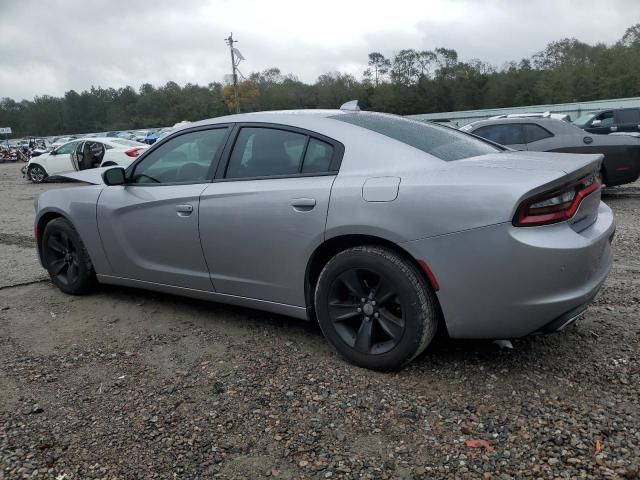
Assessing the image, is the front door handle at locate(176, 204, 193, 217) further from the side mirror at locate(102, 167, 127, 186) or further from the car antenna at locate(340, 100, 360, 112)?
the car antenna at locate(340, 100, 360, 112)

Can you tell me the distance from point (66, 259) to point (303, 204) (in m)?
2.69

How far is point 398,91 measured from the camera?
74.6 meters

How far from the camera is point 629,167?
833 centimetres

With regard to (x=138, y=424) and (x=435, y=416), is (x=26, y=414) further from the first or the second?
(x=435, y=416)

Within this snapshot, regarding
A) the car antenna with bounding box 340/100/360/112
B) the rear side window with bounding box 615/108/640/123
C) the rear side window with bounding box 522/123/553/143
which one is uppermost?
the car antenna with bounding box 340/100/360/112

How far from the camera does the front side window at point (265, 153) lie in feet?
11.1

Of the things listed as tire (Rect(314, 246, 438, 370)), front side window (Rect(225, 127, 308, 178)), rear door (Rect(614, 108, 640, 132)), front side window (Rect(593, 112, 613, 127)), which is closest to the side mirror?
front side window (Rect(225, 127, 308, 178))

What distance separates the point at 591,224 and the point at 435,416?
1324mm

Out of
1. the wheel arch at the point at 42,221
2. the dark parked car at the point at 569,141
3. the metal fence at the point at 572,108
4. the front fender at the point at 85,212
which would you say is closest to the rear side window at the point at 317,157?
the front fender at the point at 85,212

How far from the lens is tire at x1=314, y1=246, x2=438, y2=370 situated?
9.30ft

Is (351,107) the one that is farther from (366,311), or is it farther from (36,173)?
(36,173)

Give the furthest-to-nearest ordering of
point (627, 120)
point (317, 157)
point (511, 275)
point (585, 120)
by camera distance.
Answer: point (585, 120), point (627, 120), point (317, 157), point (511, 275)

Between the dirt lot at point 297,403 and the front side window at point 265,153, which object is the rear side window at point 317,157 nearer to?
the front side window at point 265,153

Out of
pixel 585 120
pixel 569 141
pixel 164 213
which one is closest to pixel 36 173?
pixel 569 141
